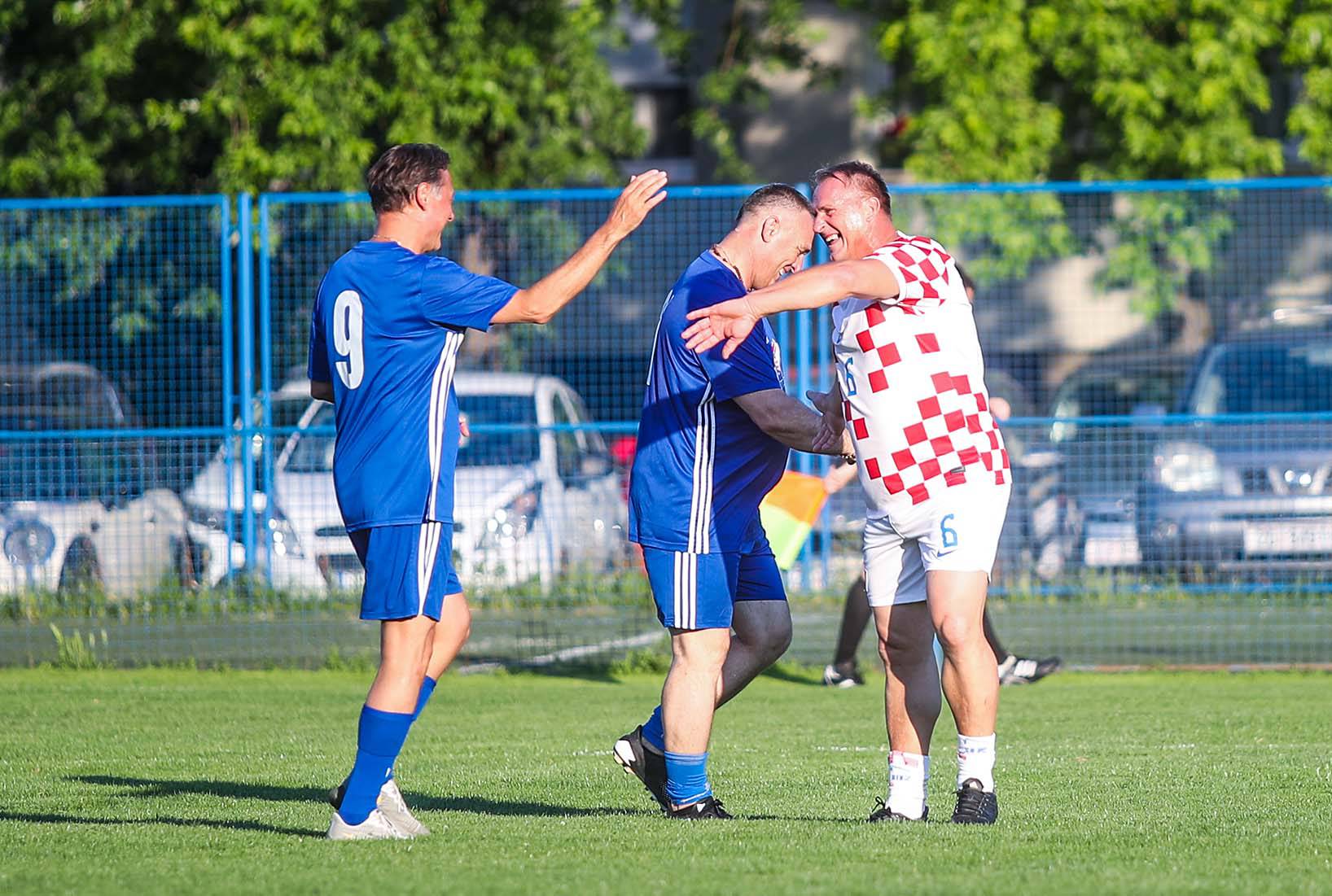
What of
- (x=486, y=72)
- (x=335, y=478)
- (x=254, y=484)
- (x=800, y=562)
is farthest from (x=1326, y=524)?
(x=486, y=72)

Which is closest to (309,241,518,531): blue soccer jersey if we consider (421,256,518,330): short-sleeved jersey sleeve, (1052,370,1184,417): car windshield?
(421,256,518,330): short-sleeved jersey sleeve

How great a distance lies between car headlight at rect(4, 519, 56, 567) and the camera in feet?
35.2

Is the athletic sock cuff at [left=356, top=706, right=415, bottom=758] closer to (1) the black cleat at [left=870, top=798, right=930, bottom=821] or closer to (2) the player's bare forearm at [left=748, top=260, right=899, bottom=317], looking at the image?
(1) the black cleat at [left=870, top=798, right=930, bottom=821]

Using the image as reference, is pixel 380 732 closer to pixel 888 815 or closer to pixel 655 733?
pixel 655 733

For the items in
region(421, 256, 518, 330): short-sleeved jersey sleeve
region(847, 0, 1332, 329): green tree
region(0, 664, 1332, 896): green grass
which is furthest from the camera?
region(847, 0, 1332, 329): green tree

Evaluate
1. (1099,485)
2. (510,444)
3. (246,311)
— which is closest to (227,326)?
(246,311)

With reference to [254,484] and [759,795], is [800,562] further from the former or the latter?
[759,795]

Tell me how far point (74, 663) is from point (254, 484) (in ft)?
4.94

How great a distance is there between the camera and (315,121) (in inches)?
624

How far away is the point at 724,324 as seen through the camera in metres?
5.01

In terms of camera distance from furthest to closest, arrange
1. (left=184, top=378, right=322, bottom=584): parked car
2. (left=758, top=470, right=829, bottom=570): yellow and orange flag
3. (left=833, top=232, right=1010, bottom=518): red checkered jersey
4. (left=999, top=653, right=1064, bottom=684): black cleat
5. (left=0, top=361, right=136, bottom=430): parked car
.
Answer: (left=0, top=361, right=136, bottom=430): parked car → (left=184, top=378, right=322, bottom=584): parked car → (left=758, top=470, right=829, bottom=570): yellow and orange flag → (left=999, top=653, right=1064, bottom=684): black cleat → (left=833, top=232, right=1010, bottom=518): red checkered jersey

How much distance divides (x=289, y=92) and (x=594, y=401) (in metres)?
5.96

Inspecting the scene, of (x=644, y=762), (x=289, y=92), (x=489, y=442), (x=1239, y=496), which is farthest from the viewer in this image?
(x=289, y=92)

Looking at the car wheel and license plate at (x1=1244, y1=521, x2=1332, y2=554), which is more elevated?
license plate at (x1=1244, y1=521, x2=1332, y2=554)
